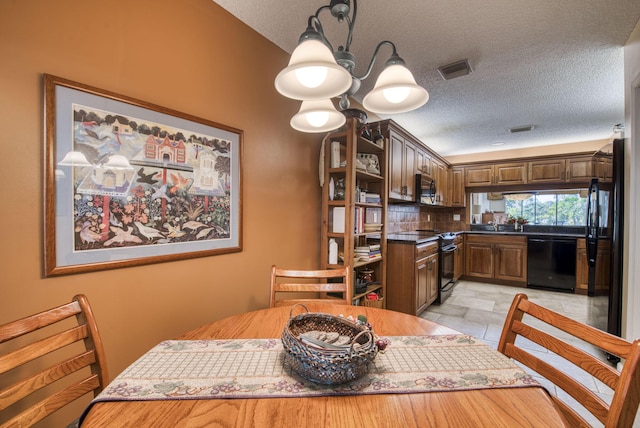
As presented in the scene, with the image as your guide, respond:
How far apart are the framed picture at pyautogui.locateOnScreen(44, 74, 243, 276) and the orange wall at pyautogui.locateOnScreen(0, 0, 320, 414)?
0.05 m

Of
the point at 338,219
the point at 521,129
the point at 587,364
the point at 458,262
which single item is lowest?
the point at 458,262

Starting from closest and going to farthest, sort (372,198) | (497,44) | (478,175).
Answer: (497,44), (372,198), (478,175)

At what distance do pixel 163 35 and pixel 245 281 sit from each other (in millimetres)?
1573

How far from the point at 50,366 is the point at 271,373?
0.79 metres

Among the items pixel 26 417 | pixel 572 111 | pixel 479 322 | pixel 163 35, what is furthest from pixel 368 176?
pixel 572 111

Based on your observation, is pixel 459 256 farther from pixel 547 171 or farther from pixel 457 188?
pixel 547 171

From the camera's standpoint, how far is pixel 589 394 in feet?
2.53

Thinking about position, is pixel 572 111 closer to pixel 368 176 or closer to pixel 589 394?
pixel 368 176

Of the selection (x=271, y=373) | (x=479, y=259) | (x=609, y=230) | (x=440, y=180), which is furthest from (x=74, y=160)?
(x=479, y=259)

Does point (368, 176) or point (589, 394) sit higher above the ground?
point (368, 176)

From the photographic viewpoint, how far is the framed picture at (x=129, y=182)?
3.78 ft

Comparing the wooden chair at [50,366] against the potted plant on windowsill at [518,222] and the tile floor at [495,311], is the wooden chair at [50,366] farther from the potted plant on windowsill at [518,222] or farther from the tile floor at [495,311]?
the potted plant on windowsill at [518,222]

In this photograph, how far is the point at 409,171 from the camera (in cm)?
361

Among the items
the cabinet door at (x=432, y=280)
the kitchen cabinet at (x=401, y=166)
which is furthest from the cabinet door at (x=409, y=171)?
the cabinet door at (x=432, y=280)
